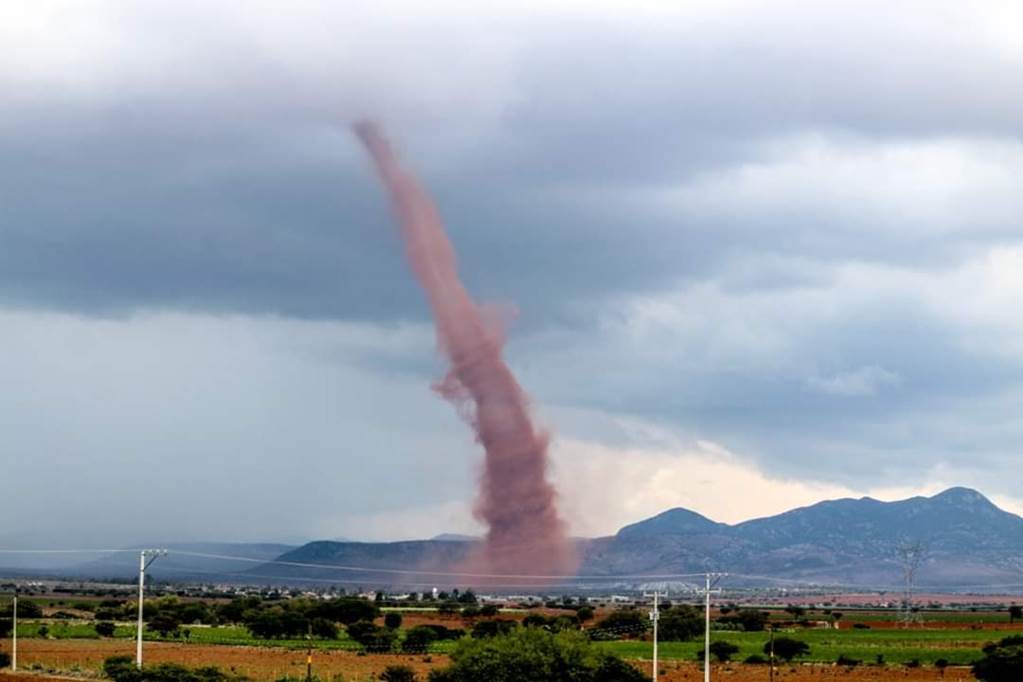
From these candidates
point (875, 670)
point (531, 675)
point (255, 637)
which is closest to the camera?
point (531, 675)

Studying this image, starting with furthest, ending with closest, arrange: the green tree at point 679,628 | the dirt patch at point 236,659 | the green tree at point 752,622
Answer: the green tree at point 752,622, the green tree at point 679,628, the dirt patch at point 236,659

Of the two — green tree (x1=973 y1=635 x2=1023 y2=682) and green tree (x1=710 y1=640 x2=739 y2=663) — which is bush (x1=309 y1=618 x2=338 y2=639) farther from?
green tree (x1=973 y1=635 x2=1023 y2=682)

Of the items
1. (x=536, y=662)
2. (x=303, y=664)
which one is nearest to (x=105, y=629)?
(x=303, y=664)

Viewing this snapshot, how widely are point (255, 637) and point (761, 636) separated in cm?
5254

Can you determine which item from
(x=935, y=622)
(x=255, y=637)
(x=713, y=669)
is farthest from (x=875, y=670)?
(x=935, y=622)

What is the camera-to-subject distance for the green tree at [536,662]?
72500 mm

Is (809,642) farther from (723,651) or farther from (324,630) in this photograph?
(324,630)

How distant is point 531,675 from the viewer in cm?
7200

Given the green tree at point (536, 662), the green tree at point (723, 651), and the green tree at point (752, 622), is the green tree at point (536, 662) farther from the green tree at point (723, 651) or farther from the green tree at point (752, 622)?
the green tree at point (752, 622)

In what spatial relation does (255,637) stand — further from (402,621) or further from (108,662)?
(108,662)

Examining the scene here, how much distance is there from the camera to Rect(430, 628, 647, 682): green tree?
7250cm

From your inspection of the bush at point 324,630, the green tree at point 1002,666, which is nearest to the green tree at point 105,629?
the bush at point 324,630

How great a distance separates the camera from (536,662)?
238 ft

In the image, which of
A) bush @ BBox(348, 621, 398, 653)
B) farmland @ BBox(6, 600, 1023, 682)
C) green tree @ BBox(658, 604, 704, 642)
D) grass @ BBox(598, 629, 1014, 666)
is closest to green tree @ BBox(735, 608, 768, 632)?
farmland @ BBox(6, 600, 1023, 682)
